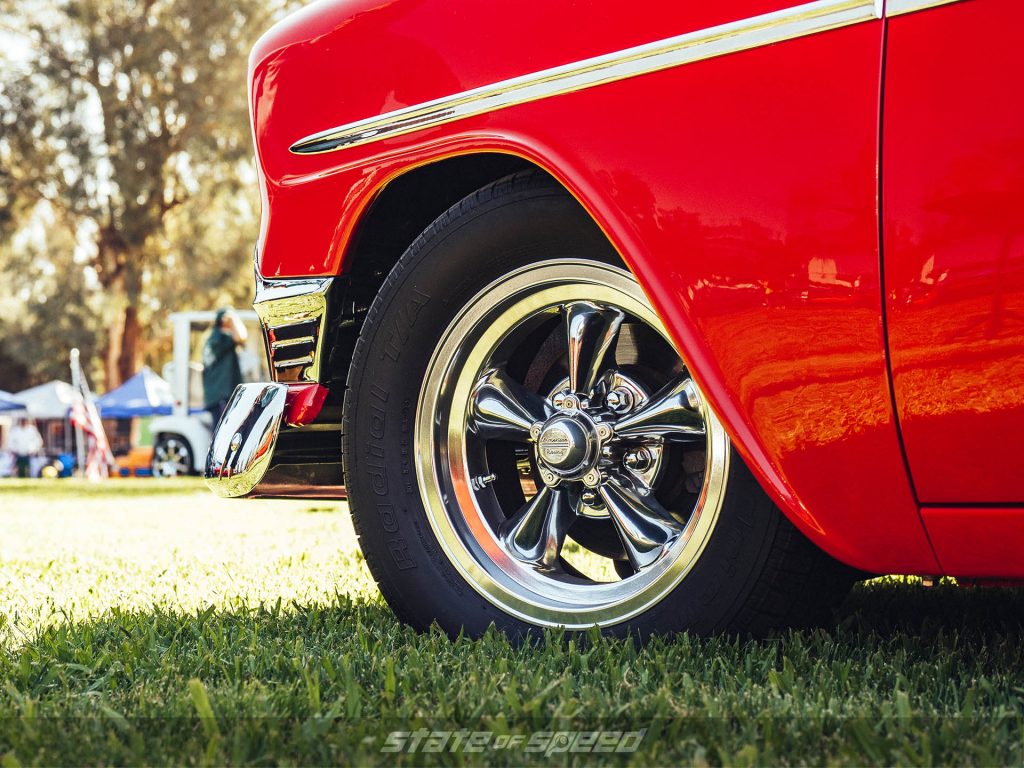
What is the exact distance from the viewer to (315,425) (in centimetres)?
257

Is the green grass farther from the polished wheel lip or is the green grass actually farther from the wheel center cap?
the wheel center cap

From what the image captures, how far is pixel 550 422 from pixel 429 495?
31 cm

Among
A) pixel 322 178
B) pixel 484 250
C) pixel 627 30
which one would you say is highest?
pixel 627 30

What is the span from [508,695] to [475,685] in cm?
8

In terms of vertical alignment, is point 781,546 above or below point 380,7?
below

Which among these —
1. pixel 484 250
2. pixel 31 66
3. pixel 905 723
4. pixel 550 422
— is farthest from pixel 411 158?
pixel 31 66

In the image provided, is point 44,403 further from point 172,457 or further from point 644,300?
point 644,300

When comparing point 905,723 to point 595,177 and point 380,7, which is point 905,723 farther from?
point 380,7

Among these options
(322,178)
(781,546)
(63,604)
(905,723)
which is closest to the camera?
(905,723)

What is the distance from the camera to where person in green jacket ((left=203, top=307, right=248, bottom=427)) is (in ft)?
34.1

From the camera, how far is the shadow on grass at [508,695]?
1471 mm

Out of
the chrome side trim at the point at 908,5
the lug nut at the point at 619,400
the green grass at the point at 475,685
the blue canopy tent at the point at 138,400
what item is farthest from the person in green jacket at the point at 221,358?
the blue canopy tent at the point at 138,400

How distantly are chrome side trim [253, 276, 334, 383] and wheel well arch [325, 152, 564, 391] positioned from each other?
0.03 metres

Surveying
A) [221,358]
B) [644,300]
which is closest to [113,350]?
[221,358]
